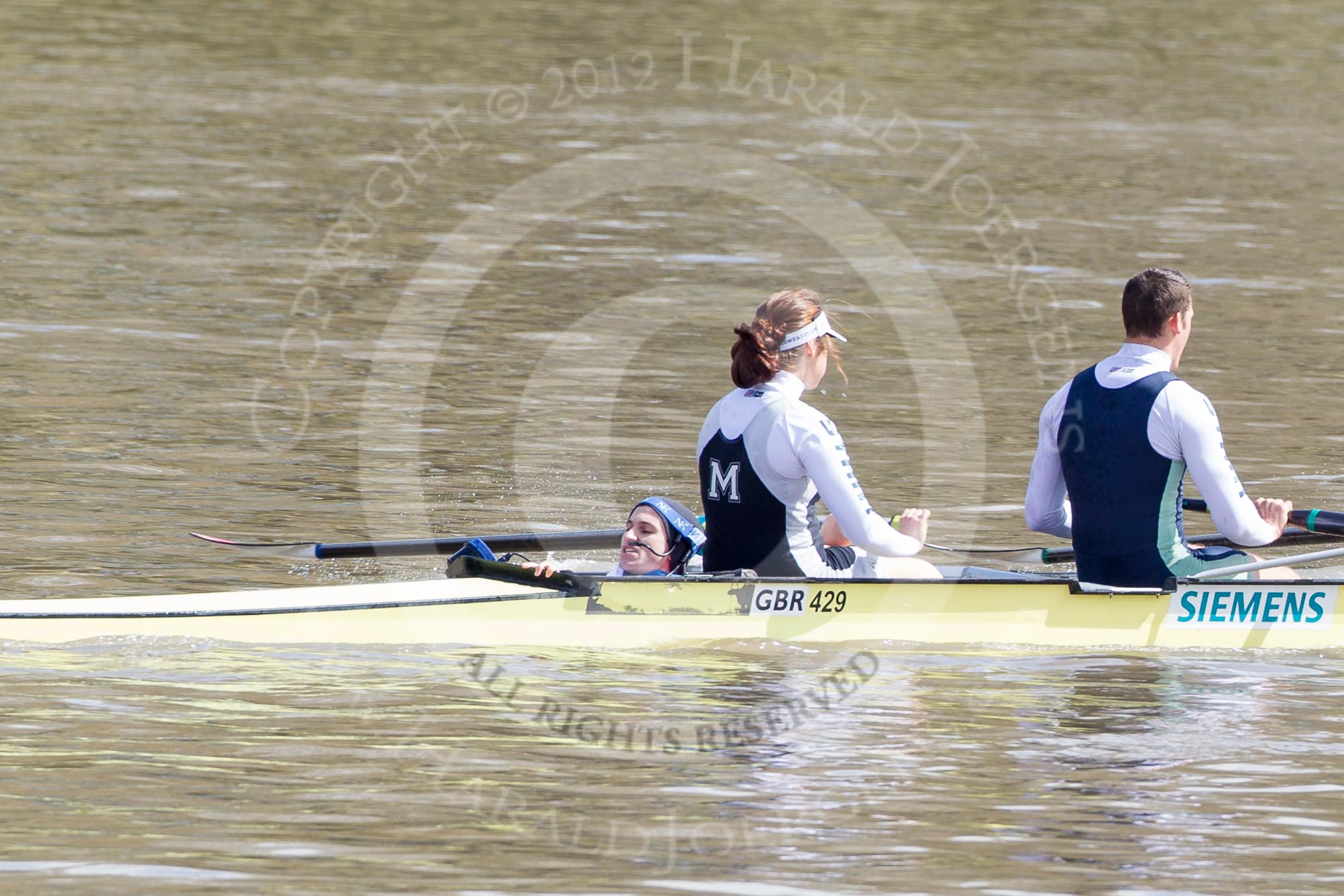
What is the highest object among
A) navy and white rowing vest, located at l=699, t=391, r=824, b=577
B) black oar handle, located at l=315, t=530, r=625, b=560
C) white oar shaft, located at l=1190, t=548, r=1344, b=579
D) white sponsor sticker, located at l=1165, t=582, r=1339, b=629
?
black oar handle, located at l=315, t=530, r=625, b=560

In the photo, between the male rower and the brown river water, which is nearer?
the brown river water

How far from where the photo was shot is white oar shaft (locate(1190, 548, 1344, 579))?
28.1 ft

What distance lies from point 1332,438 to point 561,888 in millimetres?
9084

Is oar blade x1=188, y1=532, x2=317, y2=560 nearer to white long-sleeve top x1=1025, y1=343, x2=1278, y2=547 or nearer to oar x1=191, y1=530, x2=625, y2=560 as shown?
oar x1=191, y1=530, x2=625, y2=560

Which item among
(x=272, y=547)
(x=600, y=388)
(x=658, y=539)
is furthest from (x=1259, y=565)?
(x=600, y=388)

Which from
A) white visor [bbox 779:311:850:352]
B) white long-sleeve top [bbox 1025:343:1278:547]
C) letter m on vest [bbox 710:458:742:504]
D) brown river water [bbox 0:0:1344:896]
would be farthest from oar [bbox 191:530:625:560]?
white long-sleeve top [bbox 1025:343:1278:547]

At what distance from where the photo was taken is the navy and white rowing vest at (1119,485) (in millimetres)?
8211

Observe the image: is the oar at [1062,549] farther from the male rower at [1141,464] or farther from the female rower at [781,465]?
the female rower at [781,465]

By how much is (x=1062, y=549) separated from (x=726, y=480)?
2272 mm

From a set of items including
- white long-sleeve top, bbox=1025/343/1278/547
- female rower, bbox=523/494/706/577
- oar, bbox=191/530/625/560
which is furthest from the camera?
oar, bbox=191/530/625/560

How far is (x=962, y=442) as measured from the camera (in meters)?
13.6

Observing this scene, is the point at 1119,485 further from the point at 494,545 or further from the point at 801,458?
the point at 494,545

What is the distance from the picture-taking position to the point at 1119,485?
8.35m

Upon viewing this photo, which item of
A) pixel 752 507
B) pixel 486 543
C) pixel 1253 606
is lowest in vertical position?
pixel 1253 606
